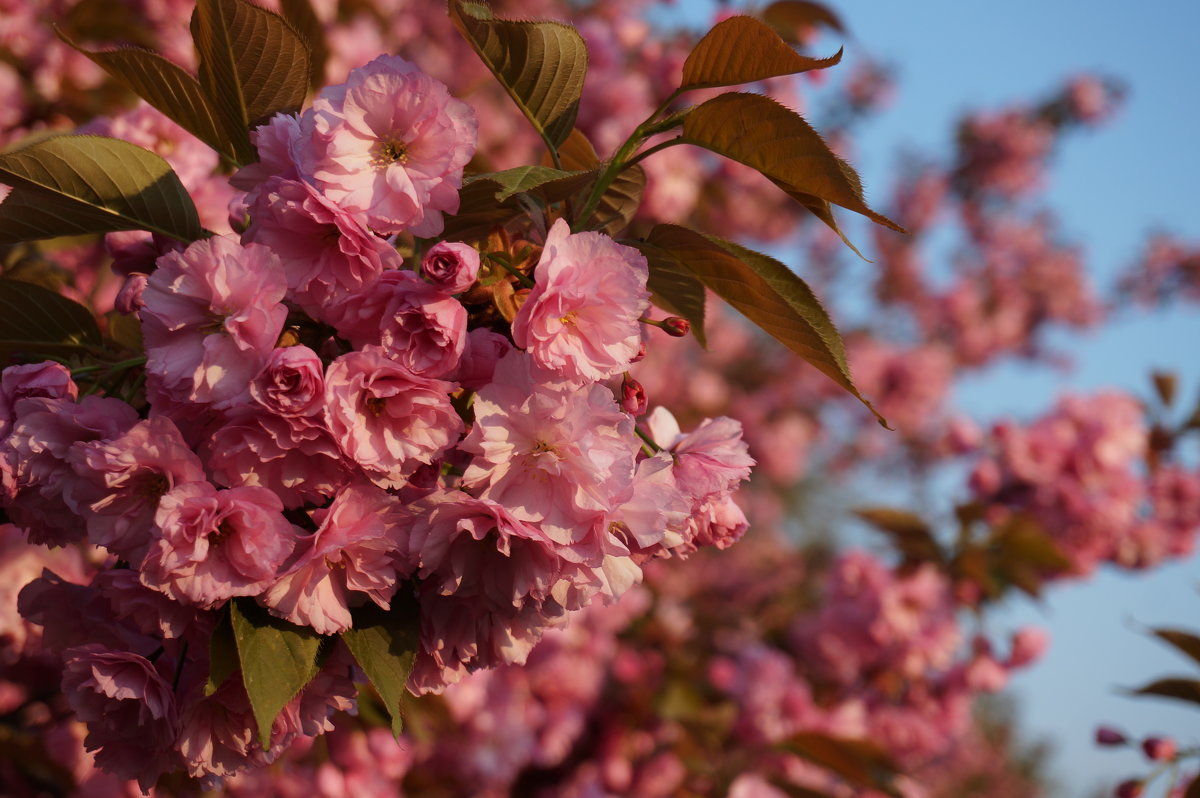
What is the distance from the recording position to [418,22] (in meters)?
4.84

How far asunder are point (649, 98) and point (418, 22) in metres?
2.11

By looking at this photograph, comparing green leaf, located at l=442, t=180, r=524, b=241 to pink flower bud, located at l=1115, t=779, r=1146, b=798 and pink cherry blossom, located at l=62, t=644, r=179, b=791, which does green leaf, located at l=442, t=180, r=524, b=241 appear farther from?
pink flower bud, located at l=1115, t=779, r=1146, b=798

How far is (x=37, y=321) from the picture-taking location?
0.97m

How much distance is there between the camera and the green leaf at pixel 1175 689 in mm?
1544

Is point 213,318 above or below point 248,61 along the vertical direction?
below

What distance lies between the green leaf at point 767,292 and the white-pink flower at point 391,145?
0.24m

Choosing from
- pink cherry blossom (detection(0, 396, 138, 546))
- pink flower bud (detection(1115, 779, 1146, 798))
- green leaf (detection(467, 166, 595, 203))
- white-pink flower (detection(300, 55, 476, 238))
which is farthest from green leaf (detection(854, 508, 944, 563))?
pink cherry blossom (detection(0, 396, 138, 546))

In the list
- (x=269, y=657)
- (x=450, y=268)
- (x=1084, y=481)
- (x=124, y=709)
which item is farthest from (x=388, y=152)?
(x=1084, y=481)

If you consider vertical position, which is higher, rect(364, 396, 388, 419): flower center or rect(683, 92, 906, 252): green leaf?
rect(683, 92, 906, 252): green leaf

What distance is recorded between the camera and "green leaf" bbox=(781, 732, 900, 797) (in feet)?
6.72

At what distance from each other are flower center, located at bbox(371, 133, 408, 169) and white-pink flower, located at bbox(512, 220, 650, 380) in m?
0.15

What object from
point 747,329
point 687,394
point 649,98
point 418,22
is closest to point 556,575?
point 649,98

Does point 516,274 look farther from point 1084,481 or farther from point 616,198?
point 1084,481

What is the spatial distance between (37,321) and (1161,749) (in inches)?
75.5
